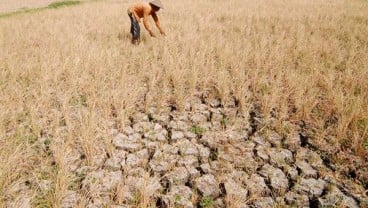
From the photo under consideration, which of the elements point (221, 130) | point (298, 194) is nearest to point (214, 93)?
point (221, 130)

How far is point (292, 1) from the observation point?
49.5 feet

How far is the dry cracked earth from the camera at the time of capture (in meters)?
2.75

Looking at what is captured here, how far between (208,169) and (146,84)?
93.0 inches

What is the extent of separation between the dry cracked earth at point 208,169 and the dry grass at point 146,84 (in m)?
0.25

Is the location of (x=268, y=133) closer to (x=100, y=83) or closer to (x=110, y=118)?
(x=110, y=118)

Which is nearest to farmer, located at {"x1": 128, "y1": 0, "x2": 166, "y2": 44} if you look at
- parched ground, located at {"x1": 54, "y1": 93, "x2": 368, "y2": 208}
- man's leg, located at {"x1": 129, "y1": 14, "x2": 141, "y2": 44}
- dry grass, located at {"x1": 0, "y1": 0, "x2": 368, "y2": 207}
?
man's leg, located at {"x1": 129, "y1": 14, "x2": 141, "y2": 44}

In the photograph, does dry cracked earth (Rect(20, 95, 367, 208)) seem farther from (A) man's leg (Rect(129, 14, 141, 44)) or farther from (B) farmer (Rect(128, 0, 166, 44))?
(A) man's leg (Rect(129, 14, 141, 44))

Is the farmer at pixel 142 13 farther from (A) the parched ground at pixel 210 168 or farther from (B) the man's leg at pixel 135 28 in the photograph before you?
(A) the parched ground at pixel 210 168

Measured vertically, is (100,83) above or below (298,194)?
above

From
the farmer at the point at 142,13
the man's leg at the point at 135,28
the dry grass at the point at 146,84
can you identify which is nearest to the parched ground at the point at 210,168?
the dry grass at the point at 146,84

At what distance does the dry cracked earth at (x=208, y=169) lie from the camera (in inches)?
108

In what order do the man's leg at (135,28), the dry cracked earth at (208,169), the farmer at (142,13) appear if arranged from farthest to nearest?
the man's leg at (135,28) < the farmer at (142,13) < the dry cracked earth at (208,169)

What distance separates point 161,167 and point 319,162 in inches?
62.9

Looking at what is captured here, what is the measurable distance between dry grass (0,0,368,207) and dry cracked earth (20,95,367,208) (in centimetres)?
25
